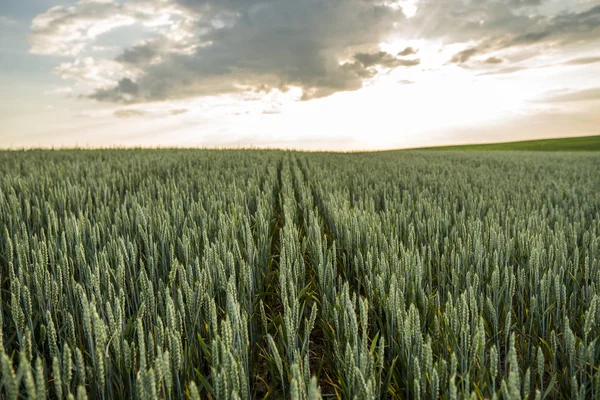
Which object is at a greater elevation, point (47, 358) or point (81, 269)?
point (81, 269)

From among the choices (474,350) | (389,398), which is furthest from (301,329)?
(474,350)

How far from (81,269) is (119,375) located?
0.80m

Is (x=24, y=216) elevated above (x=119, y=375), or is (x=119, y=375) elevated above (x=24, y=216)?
(x=24, y=216)

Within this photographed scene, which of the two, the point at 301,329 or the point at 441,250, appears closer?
the point at 301,329

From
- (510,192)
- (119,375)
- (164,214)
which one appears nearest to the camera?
(119,375)

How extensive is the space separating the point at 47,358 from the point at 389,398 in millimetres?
1229

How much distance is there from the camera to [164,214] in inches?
105

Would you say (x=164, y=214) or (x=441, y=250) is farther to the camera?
(x=164, y=214)

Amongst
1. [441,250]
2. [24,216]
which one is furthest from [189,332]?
[24,216]

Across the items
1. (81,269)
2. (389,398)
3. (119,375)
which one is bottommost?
(389,398)

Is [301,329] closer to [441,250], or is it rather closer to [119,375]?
[119,375]

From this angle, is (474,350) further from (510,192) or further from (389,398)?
(510,192)

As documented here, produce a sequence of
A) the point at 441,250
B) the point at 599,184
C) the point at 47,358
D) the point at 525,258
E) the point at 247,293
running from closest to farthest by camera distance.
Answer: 1. the point at 47,358
2. the point at 247,293
3. the point at 525,258
4. the point at 441,250
5. the point at 599,184

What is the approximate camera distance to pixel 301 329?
175cm
